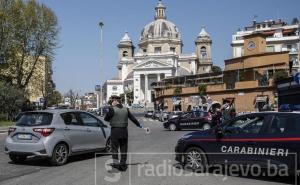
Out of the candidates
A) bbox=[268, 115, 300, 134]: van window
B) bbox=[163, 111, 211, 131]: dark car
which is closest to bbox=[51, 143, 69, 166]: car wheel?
bbox=[268, 115, 300, 134]: van window

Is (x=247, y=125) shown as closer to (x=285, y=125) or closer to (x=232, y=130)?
(x=232, y=130)

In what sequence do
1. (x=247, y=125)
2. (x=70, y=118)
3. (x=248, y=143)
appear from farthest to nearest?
1. (x=70, y=118)
2. (x=247, y=125)
3. (x=248, y=143)

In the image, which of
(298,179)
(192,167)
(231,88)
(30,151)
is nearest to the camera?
(298,179)

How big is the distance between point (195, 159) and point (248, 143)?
143cm

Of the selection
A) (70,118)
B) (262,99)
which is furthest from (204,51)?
(70,118)

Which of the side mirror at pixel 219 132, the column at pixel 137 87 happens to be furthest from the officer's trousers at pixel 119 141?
the column at pixel 137 87

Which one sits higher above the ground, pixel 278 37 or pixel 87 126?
pixel 278 37

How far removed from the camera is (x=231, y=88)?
184 ft

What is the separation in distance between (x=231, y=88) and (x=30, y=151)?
46.6 metres

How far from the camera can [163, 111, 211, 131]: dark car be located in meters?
29.4

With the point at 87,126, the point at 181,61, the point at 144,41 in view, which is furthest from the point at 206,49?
the point at 87,126

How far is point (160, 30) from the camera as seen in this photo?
5965 inches

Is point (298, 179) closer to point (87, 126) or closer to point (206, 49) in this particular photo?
point (87, 126)

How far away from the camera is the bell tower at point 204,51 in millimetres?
161875
